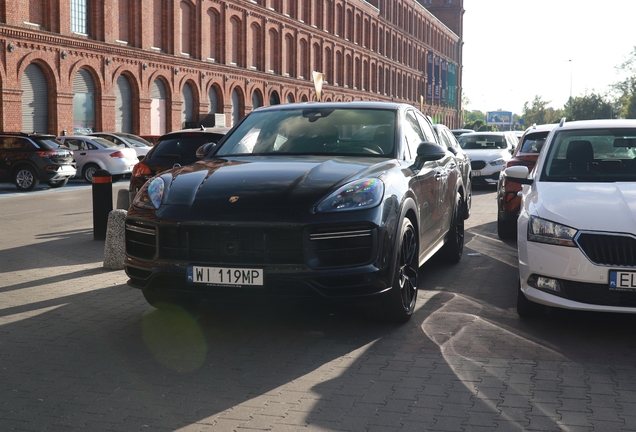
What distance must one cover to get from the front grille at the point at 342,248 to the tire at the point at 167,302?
4.40ft

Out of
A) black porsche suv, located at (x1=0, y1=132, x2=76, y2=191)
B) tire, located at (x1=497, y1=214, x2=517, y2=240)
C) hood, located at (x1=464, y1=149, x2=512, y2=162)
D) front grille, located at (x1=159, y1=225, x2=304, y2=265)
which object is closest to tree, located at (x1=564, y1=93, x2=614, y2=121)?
hood, located at (x1=464, y1=149, x2=512, y2=162)

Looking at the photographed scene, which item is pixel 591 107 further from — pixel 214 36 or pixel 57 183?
pixel 57 183

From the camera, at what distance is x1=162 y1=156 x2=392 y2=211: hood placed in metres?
5.47

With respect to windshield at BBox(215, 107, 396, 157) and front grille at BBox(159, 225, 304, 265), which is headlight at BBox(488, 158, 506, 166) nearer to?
windshield at BBox(215, 107, 396, 157)

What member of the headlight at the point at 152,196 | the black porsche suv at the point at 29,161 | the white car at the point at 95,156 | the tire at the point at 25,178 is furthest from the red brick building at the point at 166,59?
the headlight at the point at 152,196

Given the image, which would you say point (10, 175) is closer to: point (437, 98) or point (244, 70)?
point (244, 70)

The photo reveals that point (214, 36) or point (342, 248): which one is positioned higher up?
point (214, 36)

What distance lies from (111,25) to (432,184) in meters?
32.2

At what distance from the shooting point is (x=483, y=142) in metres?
24.2

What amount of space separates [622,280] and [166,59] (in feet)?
123

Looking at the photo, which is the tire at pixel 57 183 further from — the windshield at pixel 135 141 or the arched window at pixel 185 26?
the arched window at pixel 185 26

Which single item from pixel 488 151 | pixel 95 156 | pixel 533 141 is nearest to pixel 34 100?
pixel 95 156

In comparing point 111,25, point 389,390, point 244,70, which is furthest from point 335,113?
point 244,70

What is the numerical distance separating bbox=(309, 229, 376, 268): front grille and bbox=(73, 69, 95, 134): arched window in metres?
31.2
